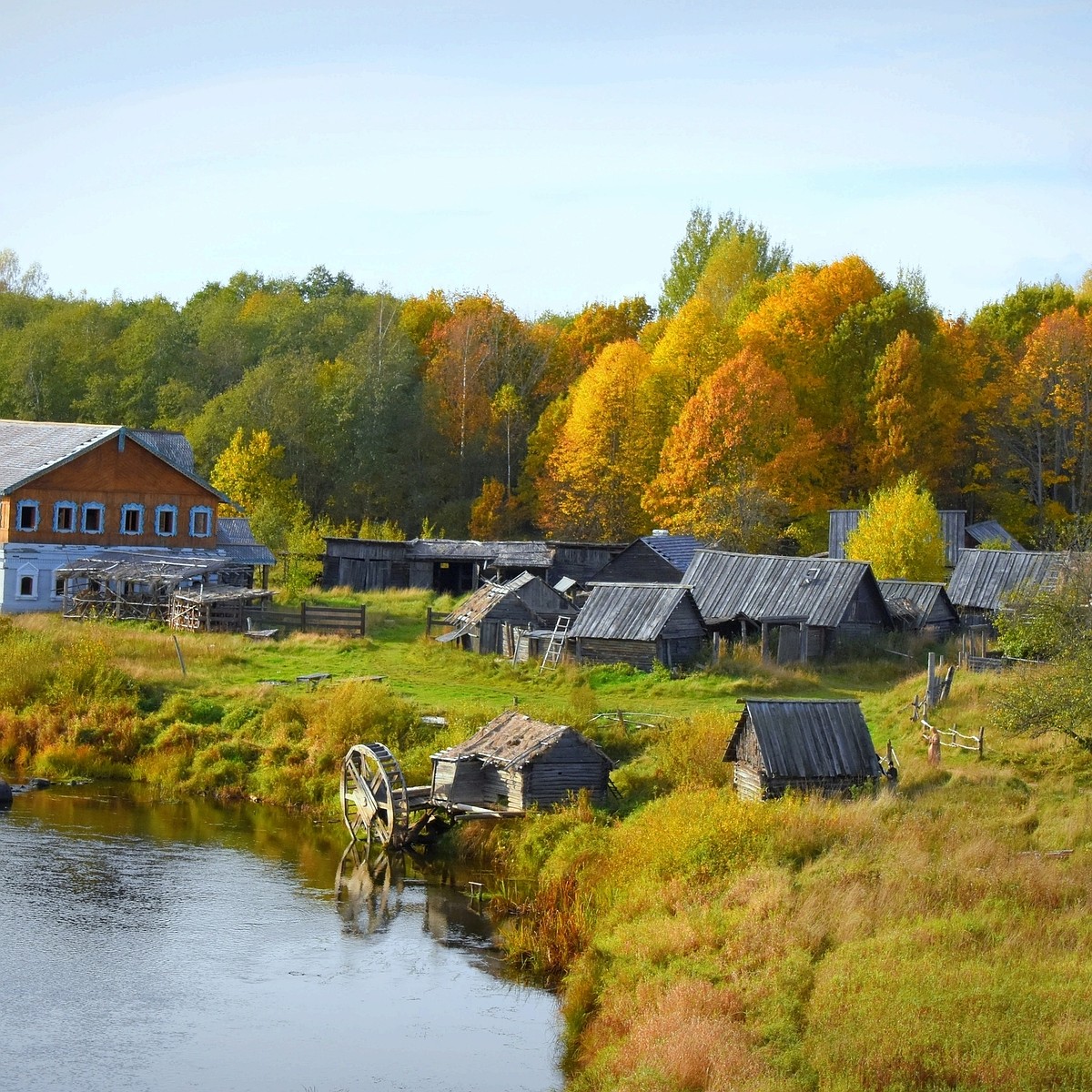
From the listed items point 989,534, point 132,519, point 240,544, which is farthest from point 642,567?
point 132,519

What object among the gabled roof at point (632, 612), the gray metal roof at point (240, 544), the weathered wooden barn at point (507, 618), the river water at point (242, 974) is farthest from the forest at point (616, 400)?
the river water at point (242, 974)

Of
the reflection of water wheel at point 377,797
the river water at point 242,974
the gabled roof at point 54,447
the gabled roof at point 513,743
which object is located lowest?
the river water at point 242,974

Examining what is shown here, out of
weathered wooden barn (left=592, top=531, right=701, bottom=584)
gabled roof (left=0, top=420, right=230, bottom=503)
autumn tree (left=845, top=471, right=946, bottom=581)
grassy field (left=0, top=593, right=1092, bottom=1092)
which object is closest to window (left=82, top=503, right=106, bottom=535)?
gabled roof (left=0, top=420, right=230, bottom=503)

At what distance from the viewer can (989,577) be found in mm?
52312

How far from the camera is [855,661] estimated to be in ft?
153

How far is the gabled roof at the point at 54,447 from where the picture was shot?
191ft

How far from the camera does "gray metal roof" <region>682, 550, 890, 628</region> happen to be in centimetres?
4731

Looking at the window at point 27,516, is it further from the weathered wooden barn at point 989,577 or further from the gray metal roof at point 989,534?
the gray metal roof at point 989,534

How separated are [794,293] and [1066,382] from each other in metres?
13.3

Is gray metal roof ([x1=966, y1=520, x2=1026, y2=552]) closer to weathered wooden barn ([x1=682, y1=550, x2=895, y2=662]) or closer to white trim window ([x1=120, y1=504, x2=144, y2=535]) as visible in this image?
weathered wooden barn ([x1=682, y1=550, x2=895, y2=662])

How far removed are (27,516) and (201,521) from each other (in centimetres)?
741

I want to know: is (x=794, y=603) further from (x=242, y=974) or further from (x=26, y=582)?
(x=26, y=582)

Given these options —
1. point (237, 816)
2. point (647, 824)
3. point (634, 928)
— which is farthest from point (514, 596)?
point (634, 928)

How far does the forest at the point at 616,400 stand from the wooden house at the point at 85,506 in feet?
16.1
